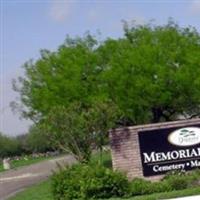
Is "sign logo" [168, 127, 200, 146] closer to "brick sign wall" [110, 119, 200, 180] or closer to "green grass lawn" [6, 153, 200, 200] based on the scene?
"brick sign wall" [110, 119, 200, 180]

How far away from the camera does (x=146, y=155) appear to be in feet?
76.4

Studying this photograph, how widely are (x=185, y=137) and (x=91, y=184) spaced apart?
17.6ft

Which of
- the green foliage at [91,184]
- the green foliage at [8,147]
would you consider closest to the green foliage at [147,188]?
the green foliage at [91,184]

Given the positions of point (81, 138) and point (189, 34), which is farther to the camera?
point (189, 34)

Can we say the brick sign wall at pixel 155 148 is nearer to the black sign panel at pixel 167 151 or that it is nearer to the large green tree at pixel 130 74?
the black sign panel at pixel 167 151

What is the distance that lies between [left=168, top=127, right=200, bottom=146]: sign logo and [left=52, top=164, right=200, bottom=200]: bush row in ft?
8.48

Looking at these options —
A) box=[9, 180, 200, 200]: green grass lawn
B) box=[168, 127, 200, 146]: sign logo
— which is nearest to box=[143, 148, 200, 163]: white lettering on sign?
box=[168, 127, 200, 146]: sign logo

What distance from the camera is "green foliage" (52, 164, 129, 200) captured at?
64.2 ft

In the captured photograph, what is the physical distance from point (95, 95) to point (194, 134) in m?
8.11

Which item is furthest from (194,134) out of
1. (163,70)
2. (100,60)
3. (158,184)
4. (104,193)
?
(100,60)

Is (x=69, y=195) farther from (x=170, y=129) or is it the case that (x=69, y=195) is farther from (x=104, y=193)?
(x=170, y=129)

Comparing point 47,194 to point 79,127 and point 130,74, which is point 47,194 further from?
point 130,74

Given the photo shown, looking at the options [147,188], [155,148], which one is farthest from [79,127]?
[147,188]

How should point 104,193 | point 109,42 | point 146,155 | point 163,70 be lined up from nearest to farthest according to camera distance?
1. point 104,193
2. point 146,155
3. point 163,70
4. point 109,42
